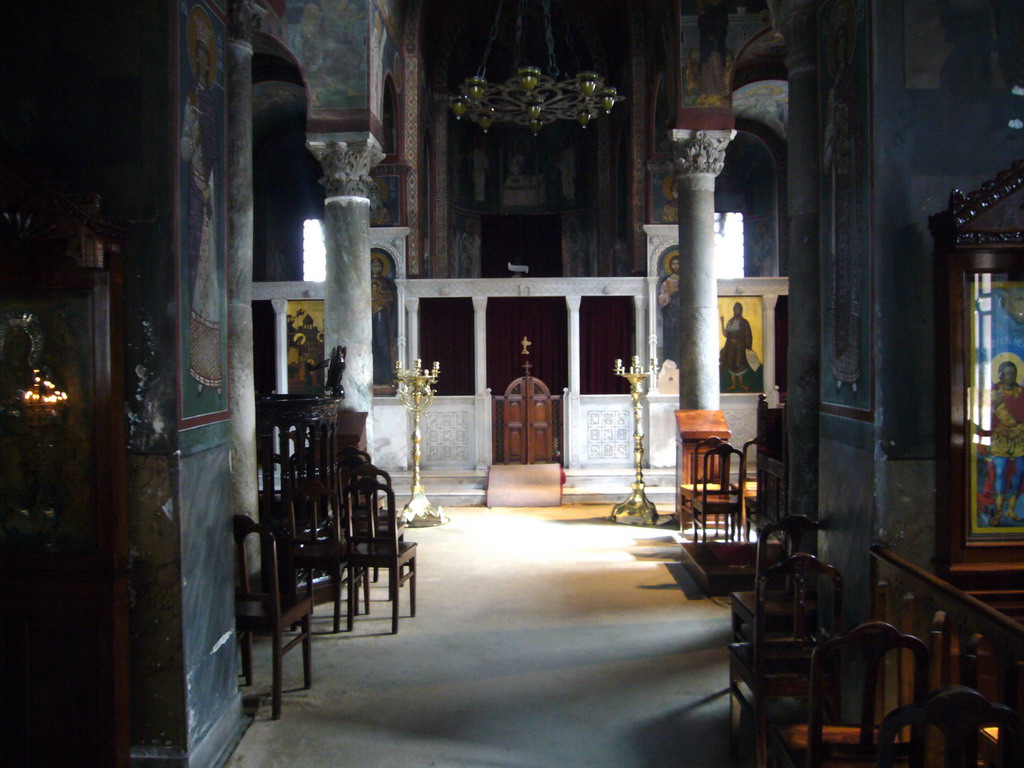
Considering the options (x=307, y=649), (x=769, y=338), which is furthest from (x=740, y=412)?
(x=307, y=649)

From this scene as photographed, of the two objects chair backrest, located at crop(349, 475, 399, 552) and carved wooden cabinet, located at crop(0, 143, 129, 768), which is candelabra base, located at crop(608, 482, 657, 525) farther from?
carved wooden cabinet, located at crop(0, 143, 129, 768)

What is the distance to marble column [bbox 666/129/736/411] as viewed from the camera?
31.6 ft

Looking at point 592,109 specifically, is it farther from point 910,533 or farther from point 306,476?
point 910,533

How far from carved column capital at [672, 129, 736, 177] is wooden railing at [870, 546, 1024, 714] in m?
6.76

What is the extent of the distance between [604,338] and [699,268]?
154 inches

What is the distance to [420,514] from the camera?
9578 millimetres

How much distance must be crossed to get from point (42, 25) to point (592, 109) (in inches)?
317

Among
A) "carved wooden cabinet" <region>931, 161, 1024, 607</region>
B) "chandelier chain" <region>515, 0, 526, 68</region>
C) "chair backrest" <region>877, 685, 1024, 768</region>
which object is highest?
"chandelier chain" <region>515, 0, 526, 68</region>

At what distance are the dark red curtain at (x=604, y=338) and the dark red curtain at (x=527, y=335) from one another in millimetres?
414

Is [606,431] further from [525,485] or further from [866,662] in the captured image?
[866,662]

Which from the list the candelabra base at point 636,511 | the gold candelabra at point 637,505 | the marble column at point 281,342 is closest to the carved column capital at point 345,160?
the gold candelabra at point 637,505

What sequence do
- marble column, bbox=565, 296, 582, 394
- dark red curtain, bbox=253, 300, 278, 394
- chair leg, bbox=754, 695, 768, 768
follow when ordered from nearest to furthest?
chair leg, bbox=754, 695, 768, 768 → marble column, bbox=565, 296, 582, 394 → dark red curtain, bbox=253, 300, 278, 394

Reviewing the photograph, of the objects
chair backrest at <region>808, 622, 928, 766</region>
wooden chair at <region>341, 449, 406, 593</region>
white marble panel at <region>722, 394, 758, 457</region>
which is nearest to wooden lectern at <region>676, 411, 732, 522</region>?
wooden chair at <region>341, 449, 406, 593</region>

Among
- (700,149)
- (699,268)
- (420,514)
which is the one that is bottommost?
(420,514)
